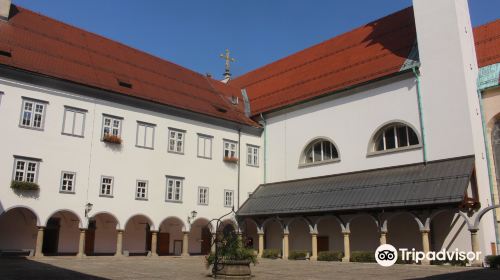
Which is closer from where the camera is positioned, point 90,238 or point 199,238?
point 90,238

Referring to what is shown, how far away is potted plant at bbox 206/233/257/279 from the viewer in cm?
1364

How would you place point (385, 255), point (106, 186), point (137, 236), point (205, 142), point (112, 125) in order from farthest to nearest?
point (205, 142)
point (137, 236)
point (112, 125)
point (106, 186)
point (385, 255)

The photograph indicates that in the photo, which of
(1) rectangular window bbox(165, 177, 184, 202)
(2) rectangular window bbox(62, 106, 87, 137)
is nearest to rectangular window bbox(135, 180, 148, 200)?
(1) rectangular window bbox(165, 177, 184, 202)

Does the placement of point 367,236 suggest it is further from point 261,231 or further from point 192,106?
point 192,106

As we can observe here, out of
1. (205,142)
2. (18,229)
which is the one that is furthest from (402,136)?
(18,229)

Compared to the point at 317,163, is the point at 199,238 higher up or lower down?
lower down

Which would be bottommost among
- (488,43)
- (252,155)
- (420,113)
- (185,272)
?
(185,272)

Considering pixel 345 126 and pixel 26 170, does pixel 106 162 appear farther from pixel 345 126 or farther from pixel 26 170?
pixel 345 126

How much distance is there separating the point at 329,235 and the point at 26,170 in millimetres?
16393

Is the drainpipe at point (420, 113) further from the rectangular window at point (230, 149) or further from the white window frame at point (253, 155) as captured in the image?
the rectangular window at point (230, 149)

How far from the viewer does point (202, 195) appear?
28.9 meters

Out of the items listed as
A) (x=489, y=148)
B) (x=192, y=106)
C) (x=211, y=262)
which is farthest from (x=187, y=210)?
(x=489, y=148)

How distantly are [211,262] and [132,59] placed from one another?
2004 cm

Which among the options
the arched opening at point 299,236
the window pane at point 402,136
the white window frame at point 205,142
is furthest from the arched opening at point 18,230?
the window pane at point 402,136
